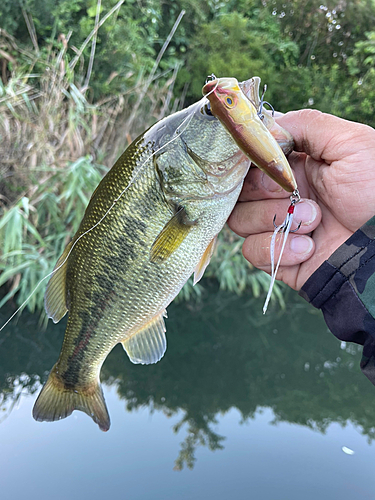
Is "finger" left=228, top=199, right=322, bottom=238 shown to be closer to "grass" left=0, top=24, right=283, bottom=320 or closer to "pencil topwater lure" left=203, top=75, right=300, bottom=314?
"pencil topwater lure" left=203, top=75, right=300, bottom=314

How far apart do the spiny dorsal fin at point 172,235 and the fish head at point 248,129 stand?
0.41m

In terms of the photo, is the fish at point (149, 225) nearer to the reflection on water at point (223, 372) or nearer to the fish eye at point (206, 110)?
the fish eye at point (206, 110)

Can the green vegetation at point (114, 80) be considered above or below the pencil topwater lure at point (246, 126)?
below

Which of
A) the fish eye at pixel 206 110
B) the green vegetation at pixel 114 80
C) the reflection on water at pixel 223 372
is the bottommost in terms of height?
the reflection on water at pixel 223 372

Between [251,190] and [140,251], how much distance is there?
22.0 inches

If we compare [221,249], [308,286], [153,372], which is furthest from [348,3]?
[308,286]

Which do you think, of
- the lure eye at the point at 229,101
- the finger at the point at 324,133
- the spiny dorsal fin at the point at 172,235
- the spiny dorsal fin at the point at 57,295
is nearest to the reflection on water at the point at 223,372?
the spiny dorsal fin at the point at 57,295

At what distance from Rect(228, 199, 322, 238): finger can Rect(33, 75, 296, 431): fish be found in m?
0.28

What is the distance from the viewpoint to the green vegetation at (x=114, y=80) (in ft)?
13.6

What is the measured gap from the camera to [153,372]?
13.0 feet

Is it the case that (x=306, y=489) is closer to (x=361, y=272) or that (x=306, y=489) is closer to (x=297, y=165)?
(x=361, y=272)

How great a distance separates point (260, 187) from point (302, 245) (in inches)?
11.4

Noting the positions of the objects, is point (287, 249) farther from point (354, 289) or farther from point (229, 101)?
point (229, 101)

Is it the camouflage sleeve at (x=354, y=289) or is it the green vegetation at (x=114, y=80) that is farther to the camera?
the green vegetation at (x=114, y=80)
